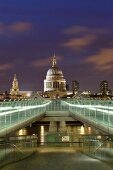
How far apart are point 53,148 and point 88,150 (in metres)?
4.06

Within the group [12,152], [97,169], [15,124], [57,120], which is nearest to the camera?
[97,169]

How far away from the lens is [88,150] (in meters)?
29.0

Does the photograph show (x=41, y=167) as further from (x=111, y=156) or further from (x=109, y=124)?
(x=109, y=124)

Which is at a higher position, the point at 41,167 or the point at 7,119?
the point at 7,119

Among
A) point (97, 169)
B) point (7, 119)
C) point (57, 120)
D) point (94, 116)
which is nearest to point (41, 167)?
point (97, 169)

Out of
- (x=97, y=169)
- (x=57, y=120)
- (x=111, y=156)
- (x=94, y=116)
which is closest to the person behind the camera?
(x=97, y=169)

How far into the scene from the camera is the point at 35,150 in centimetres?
3191

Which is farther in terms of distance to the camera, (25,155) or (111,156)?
(25,155)

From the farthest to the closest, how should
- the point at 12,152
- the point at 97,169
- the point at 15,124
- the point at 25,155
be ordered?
the point at 15,124 → the point at 25,155 → the point at 12,152 → the point at 97,169

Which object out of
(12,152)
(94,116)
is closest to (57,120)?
(94,116)

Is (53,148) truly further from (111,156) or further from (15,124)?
(111,156)

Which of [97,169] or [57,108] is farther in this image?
[57,108]

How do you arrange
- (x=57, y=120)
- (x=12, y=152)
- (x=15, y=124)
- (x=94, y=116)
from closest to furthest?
1. (x=12, y=152)
2. (x=15, y=124)
3. (x=94, y=116)
4. (x=57, y=120)

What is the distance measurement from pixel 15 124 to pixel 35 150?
8.16 ft
